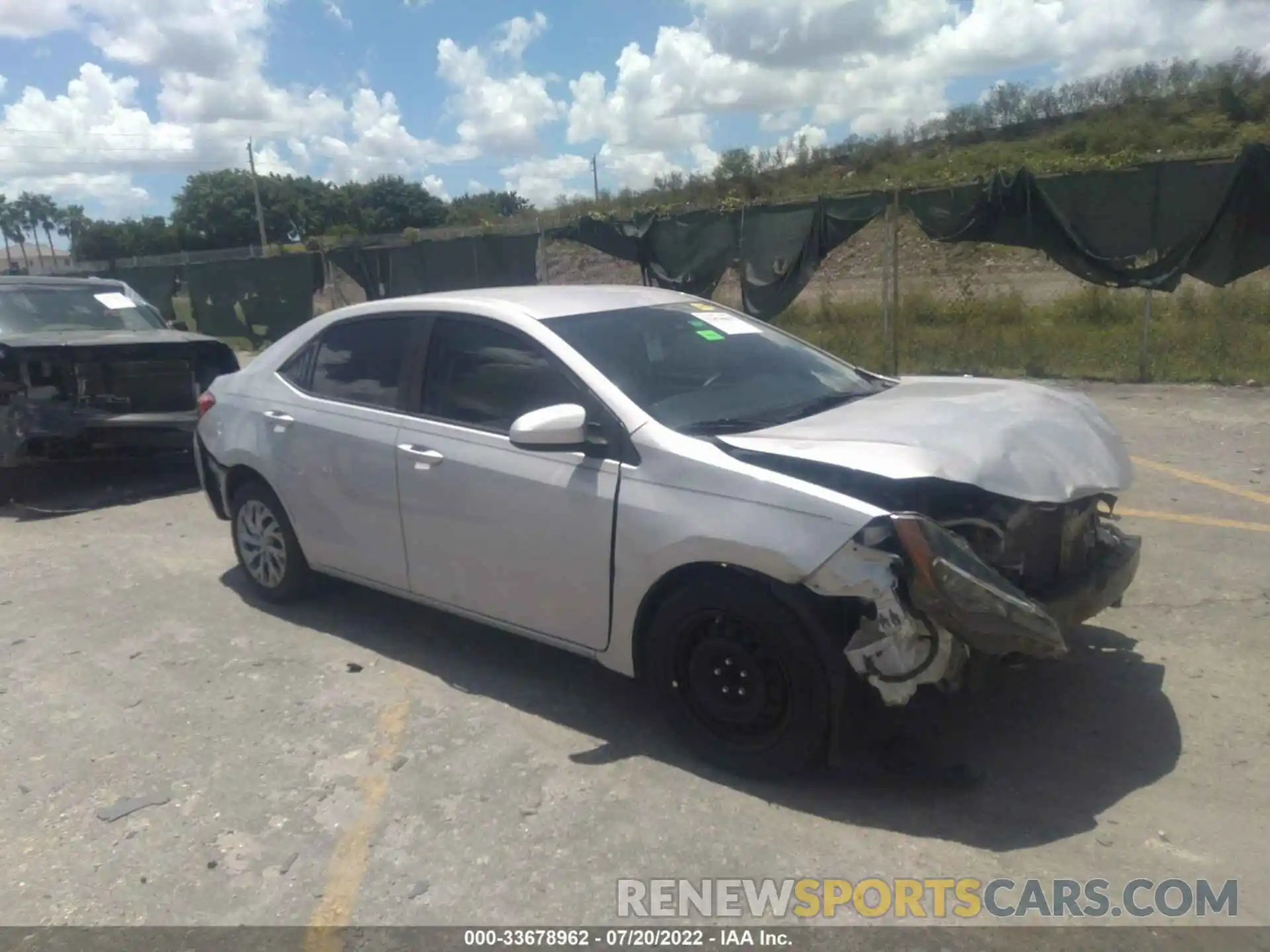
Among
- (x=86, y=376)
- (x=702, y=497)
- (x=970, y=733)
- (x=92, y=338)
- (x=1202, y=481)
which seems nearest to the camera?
(x=702, y=497)

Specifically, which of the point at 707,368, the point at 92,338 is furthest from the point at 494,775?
the point at 92,338

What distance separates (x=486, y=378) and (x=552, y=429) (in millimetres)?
769

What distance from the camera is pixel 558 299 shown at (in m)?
4.70

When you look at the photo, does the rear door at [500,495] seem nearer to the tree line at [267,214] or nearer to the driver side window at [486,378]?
the driver side window at [486,378]

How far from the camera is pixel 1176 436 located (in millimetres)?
8352

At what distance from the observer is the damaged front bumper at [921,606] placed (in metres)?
3.14

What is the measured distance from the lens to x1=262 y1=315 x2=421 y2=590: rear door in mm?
4691

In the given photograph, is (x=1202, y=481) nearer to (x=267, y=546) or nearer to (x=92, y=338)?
(x=267, y=546)

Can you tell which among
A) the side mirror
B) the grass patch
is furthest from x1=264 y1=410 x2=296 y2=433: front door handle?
the grass patch

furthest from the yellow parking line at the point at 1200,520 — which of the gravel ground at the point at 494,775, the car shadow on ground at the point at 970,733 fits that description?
the car shadow on ground at the point at 970,733

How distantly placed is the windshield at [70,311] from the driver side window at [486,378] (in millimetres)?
5374

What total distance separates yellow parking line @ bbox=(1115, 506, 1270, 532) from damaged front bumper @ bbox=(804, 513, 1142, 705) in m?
2.96

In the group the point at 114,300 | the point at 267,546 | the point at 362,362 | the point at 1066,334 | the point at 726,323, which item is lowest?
the point at 1066,334

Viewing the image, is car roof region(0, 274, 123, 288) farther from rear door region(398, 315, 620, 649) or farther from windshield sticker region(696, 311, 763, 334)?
windshield sticker region(696, 311, 763, 334)
